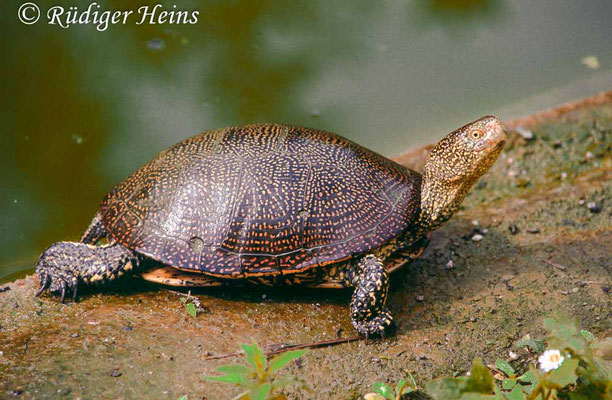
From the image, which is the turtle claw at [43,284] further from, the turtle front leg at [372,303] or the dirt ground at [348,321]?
the turtle front leg at [372,303]

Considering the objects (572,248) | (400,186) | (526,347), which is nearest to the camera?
(526,347)

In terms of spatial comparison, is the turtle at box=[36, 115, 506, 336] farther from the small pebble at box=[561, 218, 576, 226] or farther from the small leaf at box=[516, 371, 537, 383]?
the small pebble at box=[561, 218, 576, 226]

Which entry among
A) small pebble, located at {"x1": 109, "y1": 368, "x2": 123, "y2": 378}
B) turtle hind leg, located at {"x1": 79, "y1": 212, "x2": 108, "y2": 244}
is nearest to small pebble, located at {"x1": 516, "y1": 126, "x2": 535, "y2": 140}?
turtle hind leg, located at {"x1": 79, "y1": 212, "x2": 108, "y2": 244}

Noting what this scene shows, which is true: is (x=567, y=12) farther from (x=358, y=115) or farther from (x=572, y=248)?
(x=572, y=248)

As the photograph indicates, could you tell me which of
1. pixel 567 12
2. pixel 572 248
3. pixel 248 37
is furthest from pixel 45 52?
pixel 567 12

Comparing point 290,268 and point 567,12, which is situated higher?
point 567,12

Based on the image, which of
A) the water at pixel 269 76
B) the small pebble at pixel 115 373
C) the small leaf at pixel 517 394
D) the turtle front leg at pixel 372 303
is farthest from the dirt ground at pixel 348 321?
the water at pixel 269 76
